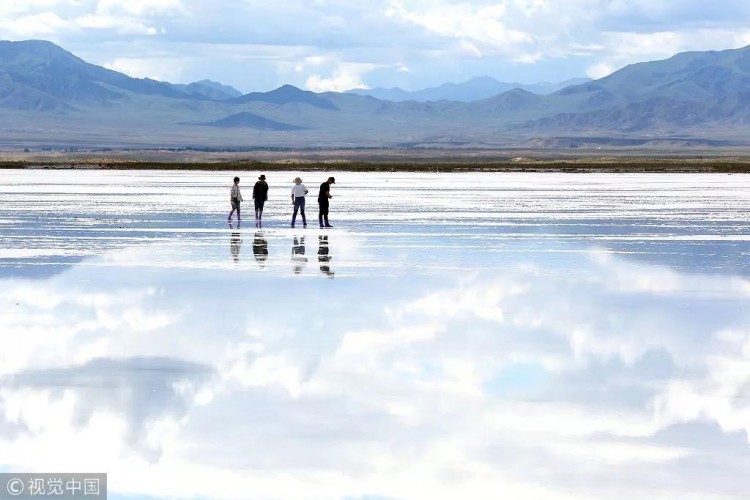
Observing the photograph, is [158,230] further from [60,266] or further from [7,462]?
[7,462]

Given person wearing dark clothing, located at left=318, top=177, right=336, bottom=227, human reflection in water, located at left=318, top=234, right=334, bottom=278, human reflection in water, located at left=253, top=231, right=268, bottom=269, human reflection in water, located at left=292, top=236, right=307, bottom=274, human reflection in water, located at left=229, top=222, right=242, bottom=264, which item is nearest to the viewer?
human reflection in water, located at left=318, top=234, right=334, bottom=278

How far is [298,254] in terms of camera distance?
2780 cm

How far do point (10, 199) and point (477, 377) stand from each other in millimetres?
41155

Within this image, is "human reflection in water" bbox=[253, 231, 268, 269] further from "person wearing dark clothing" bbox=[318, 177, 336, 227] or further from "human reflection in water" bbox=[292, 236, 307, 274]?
"person wearing dark clothing" bbox=[318, 177, 336, 227]

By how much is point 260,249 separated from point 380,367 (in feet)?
50.3

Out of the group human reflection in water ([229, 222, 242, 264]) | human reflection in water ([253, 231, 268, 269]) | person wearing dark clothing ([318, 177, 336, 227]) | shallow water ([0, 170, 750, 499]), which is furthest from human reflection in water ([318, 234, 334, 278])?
person wearing dark clothing ([318, 177, 336, 227])

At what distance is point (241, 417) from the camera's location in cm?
1143

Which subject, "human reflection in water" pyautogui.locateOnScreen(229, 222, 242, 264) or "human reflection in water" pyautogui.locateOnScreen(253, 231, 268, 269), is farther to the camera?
"human reflection in water" pyautogui.locateOnScreen(229, 222, 242, 264)

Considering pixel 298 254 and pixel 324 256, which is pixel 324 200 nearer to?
pixel 298 254

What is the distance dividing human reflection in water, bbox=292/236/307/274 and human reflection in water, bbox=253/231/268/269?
1.82 ft

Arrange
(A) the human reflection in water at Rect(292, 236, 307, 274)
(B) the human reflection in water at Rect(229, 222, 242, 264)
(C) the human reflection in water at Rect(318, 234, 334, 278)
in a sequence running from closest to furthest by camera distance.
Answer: (C) the human reflection in water at Rect(318, 234, 334, 278), (A) the human reflection in water at Rect(292, 236, 307, 274), (B) the human reflection in water at Rect(229, 222, 242, 264)

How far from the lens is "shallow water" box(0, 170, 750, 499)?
9.90 metres

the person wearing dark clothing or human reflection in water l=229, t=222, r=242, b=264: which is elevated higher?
the person wearing dark clothing

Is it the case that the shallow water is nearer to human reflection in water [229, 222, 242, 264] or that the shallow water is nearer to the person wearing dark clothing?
human reflection in water [229, 222, 242, 264]
